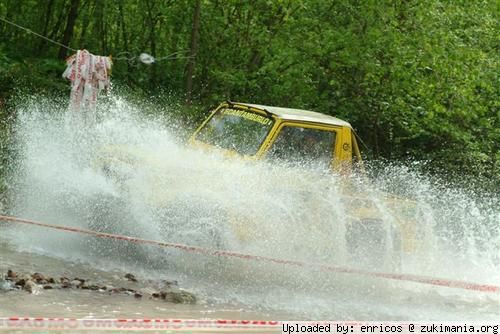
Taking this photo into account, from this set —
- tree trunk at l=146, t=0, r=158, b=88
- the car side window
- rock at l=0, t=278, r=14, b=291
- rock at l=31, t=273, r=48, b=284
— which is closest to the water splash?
the car side window

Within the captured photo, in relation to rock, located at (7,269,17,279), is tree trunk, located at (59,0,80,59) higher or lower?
higher

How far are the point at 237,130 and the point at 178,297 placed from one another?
98.6 inches

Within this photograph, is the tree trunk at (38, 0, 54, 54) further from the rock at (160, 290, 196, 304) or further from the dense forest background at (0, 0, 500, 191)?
the rock at (160, 290, 196, 304)

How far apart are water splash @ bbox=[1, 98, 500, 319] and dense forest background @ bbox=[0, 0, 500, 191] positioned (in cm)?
472

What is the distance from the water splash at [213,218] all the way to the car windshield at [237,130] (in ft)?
0.87

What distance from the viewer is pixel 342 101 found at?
14.2 m

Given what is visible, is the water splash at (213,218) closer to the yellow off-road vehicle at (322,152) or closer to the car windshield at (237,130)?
the yellow off-road vehicle at (322,152)

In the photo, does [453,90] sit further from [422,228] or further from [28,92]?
[28,92]

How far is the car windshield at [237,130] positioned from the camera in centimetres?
848

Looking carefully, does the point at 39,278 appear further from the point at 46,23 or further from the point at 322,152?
the point at 46,23

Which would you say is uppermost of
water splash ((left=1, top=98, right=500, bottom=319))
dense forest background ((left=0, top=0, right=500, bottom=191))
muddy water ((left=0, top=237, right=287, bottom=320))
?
dense forest background ((left=0, top=0, right=500, bottom=191))

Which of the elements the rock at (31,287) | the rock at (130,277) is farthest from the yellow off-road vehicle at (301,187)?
the rock at (31,287)

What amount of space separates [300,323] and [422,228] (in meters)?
2.79

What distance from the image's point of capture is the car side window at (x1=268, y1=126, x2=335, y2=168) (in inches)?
332
